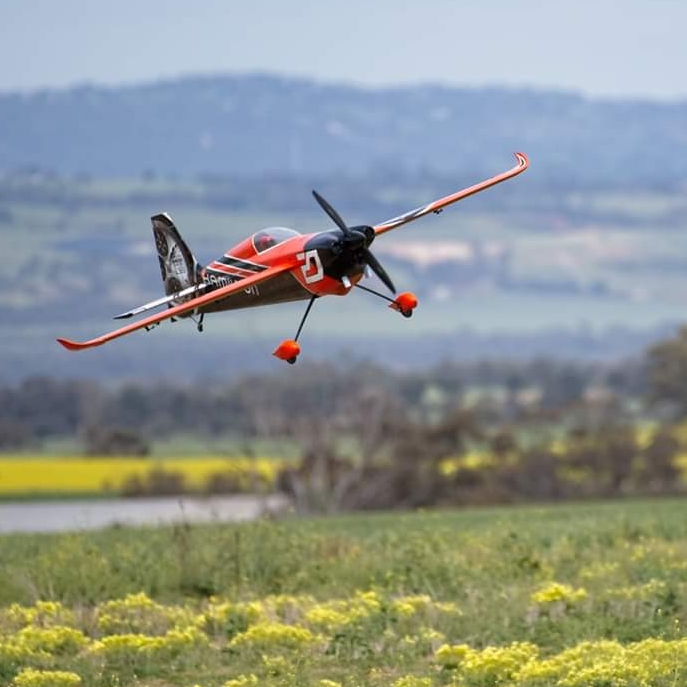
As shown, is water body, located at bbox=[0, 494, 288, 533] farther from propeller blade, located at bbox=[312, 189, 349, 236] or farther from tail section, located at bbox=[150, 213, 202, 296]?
propeller blade, located at bbox=[312, 189, 349, 236]

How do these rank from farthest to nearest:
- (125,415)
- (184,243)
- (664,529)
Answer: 1. (125,415)
2. (664,529)
3. (184,243)

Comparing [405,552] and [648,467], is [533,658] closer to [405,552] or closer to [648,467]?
[405,552]

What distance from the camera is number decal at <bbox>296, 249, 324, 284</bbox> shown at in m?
15.1

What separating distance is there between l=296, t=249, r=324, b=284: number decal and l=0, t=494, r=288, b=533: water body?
35.5 metres

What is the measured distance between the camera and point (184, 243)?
52.0 ft

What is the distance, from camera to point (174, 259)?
1590 cm

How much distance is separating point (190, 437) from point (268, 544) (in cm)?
7571

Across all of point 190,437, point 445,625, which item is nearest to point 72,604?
point 445,625

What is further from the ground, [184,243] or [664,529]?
[184,243]

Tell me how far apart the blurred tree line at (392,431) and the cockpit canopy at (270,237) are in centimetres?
4768

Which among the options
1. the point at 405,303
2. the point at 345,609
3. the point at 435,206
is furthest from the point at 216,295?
the point at 345,609

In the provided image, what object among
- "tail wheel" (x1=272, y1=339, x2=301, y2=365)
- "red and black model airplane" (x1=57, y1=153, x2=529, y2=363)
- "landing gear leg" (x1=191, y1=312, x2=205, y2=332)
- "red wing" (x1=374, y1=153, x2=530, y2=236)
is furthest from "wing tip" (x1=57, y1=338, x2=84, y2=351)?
"red wing" (x1=374, y1=153, x2=530, y2=236)

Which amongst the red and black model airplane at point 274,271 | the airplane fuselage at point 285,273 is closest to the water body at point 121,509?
the red and black model airplane at point 274,271

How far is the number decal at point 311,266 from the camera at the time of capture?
49.5 feet
